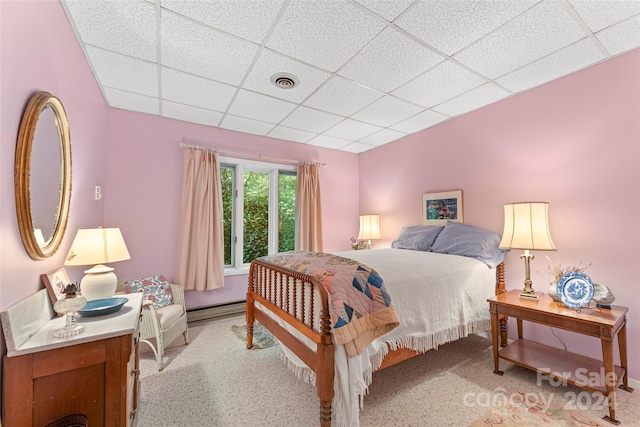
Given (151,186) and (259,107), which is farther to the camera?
(151,186)

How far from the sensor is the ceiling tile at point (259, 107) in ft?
9.11

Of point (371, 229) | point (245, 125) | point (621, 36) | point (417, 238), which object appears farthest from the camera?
point (371, 229)

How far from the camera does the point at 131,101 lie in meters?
2.87

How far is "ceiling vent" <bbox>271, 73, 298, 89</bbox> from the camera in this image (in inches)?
92.9

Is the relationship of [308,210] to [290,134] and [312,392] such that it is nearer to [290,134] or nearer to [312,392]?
[290,134]

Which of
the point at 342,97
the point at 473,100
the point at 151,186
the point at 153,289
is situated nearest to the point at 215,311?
the point at 153,289

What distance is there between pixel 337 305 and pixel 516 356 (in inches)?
68.8

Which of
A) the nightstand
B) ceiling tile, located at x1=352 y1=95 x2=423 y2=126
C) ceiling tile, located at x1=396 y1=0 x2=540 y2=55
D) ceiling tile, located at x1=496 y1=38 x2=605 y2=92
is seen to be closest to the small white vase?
ceiling tile, located at x1=496 y1=38 x2=605 y2=92

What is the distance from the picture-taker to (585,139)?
7.50 feet

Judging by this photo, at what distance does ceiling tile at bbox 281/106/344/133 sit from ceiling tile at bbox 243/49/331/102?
0.34m

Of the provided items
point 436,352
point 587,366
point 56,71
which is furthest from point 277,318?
point 587,366

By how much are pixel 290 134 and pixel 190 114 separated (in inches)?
52.4

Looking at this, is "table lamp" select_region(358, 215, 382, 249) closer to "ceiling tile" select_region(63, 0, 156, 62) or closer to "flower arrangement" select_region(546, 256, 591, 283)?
"flower arrangement" select_region(546, 256, 591, 283)

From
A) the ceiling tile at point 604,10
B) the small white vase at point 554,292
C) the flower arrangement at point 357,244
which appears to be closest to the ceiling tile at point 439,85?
the ceiling tile at point 604,10
